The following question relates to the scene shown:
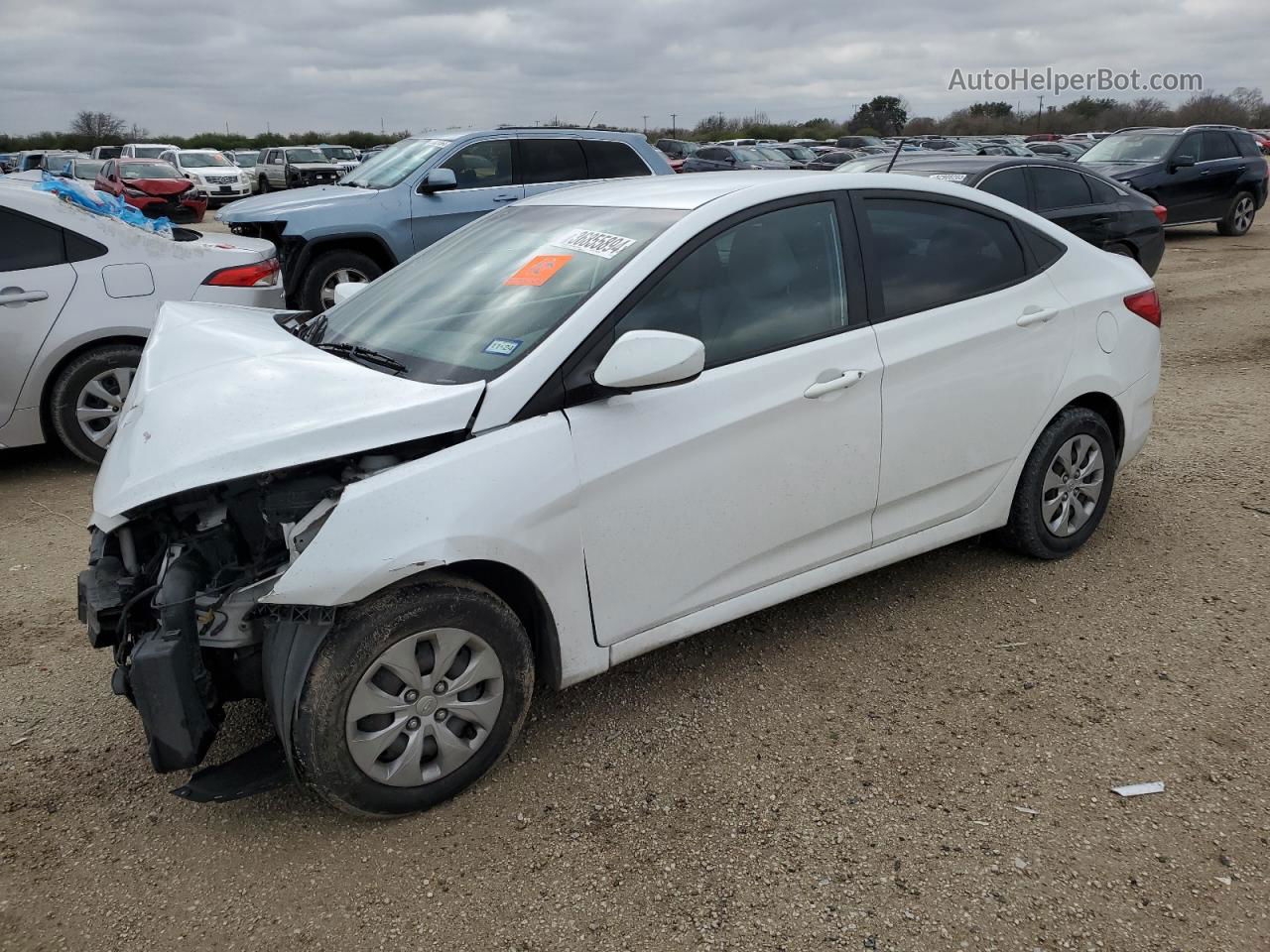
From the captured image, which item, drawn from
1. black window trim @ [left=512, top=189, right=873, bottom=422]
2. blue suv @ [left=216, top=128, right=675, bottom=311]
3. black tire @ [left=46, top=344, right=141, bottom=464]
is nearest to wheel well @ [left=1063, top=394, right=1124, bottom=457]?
black window trim @ [left=512, top=189, right=873, bottom=422]

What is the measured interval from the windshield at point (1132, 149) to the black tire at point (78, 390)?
44.0 feet

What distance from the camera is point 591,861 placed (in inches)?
Result: 104

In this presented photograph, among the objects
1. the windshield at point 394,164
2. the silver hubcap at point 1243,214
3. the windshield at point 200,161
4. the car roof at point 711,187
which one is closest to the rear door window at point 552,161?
the windshield at point 394,164

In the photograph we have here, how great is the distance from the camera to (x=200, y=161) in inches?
1155

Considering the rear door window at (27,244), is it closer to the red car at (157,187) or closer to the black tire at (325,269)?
the black tire at (325,269)

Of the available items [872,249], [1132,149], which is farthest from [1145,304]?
[1132,149]

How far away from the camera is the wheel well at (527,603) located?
2.81 meters

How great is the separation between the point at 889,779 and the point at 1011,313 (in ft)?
6.19

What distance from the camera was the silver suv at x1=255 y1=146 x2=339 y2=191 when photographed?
27281 millimetres

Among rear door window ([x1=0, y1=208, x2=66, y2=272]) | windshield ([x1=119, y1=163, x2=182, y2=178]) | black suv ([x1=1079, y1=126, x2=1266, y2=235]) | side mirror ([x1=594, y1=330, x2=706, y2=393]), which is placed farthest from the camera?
windshield ([x1=119, y1=163, x2=182, y2=178])

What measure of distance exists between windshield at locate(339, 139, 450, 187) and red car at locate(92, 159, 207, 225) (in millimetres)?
13207

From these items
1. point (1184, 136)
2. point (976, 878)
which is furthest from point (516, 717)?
point (1184, 136)

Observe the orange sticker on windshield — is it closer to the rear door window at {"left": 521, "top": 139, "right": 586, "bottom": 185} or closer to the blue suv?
the blue suv

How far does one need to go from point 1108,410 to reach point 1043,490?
52cm
